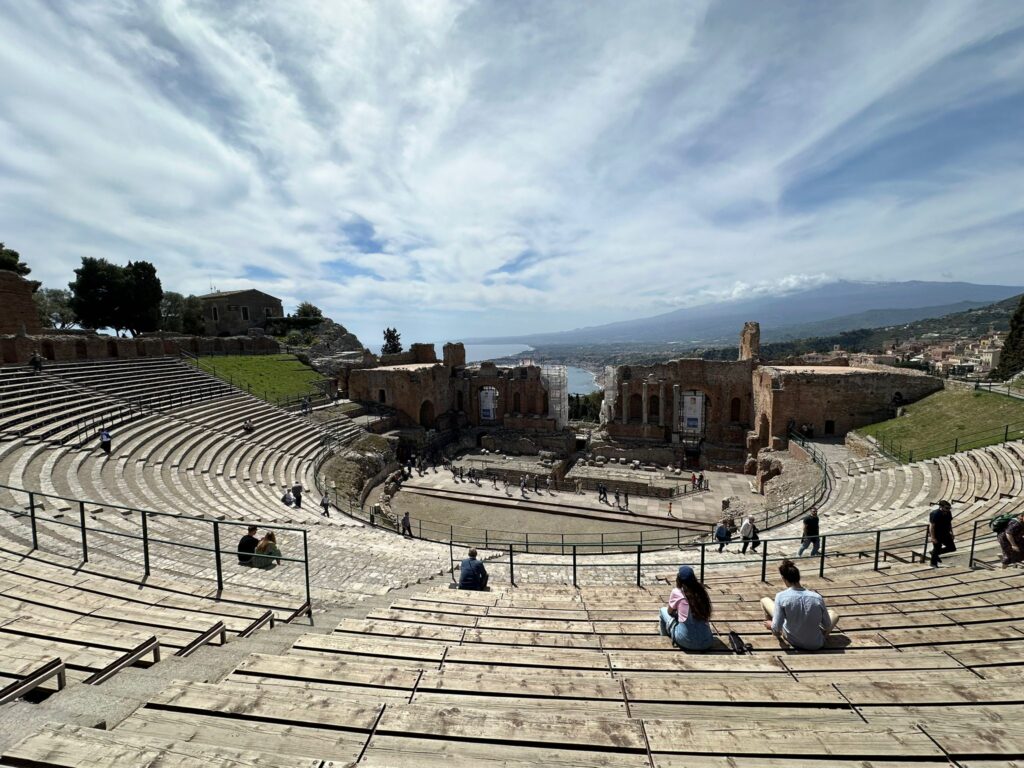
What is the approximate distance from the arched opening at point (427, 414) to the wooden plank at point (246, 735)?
33.2 meters

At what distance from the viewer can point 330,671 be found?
3.81 meters

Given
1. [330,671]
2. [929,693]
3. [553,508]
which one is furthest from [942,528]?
[553,508]

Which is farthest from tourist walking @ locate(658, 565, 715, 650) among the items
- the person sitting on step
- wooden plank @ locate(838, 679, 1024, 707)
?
the person sitting on step

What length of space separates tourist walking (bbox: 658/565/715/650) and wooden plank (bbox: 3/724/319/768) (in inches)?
152

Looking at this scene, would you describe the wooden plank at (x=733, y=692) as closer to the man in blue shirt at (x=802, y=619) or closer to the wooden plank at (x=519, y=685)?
the wooden plank at (x=519, y=685)

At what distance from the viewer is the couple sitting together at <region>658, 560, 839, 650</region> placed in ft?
15.8

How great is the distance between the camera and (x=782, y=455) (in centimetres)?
2484

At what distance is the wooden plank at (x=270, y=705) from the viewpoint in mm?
2949

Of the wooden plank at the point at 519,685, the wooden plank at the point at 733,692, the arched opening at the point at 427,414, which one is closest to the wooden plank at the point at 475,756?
the wooden plank at the point at 519,685

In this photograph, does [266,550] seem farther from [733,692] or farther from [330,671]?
[733,692]

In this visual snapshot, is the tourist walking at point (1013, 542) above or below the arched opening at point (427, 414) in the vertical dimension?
above

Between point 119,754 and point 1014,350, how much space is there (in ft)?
180

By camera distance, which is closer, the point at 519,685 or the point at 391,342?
the point at 519,685

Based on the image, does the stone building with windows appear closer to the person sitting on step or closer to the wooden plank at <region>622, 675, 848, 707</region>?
the person sitting on step
